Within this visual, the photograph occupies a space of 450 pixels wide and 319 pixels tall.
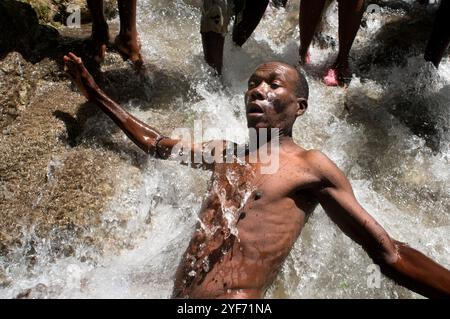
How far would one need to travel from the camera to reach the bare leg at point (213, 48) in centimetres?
359

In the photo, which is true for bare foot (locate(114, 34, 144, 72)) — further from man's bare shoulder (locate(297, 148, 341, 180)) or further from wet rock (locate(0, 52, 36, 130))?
man's bare shoulder (locate(297, 148, 341, 180))

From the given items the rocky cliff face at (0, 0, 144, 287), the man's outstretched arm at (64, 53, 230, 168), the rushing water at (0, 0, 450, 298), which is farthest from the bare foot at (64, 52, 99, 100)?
the rushing water at (0, 0, 450, 298)

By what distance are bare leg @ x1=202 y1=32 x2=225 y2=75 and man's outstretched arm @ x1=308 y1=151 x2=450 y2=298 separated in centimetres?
160

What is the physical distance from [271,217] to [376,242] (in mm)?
480

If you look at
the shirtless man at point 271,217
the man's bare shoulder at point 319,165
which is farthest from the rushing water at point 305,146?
the man's bare shoulder at point 319,165

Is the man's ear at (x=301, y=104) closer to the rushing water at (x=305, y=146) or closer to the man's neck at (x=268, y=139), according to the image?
the man's neck at (x=268, y=139)

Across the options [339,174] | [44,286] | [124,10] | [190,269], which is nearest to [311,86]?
[124,10]

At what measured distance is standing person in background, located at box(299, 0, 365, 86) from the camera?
11.9 ft

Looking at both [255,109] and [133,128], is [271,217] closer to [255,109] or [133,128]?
[255,109]

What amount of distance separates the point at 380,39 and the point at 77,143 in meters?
3.39

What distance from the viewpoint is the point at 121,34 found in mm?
3479

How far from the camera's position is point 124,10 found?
334cm

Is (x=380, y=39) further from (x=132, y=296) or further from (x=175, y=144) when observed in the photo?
(x=132, y=296)
